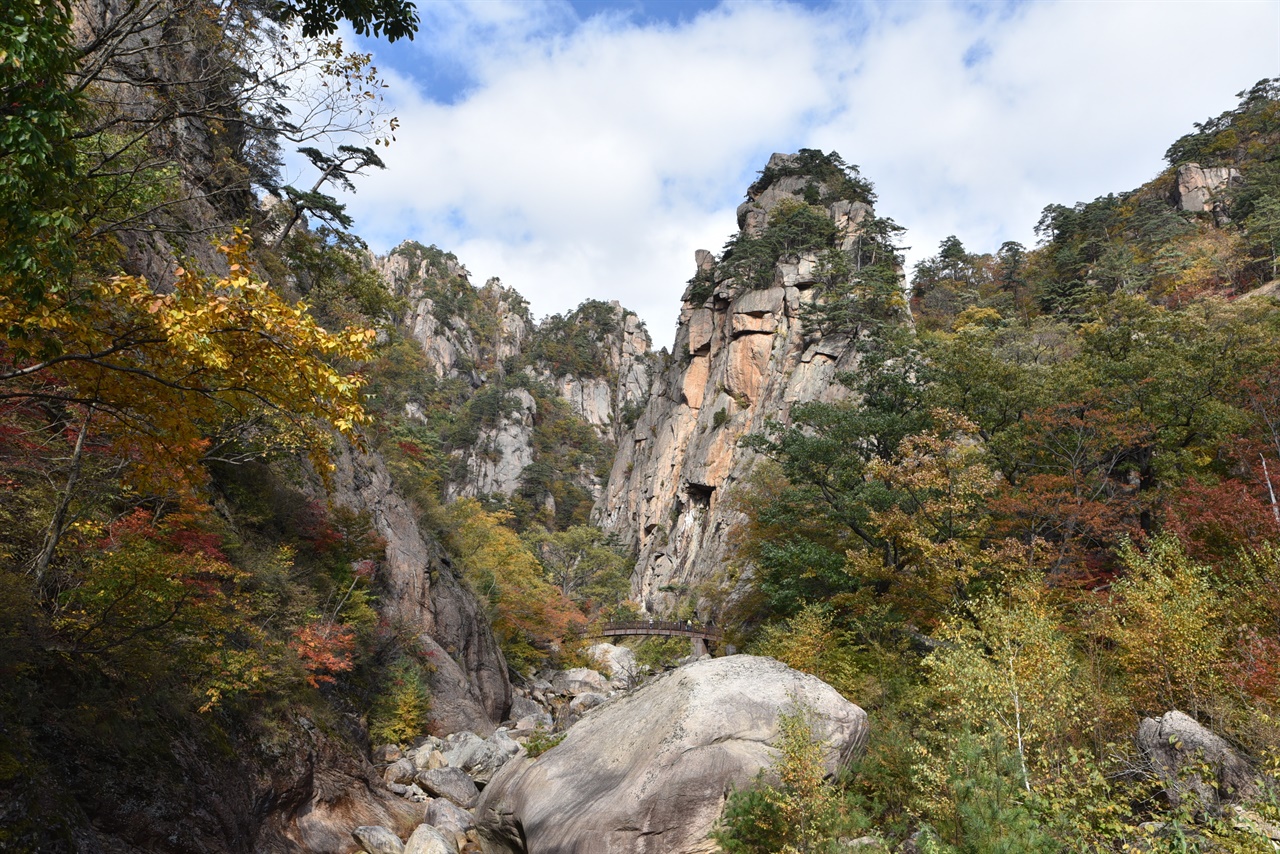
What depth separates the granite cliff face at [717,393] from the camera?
4200 centimetres

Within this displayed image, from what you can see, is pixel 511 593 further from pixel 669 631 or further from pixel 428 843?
pixel 428 843

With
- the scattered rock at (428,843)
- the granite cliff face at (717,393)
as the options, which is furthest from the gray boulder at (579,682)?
the scattered rock at (428,843)

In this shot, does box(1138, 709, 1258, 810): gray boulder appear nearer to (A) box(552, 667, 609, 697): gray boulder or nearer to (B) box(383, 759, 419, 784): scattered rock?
(B) box(383, 759, 419, 784): scattered rock

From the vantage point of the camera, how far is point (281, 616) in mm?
12836

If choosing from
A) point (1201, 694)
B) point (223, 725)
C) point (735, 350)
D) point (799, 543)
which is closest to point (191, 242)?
point (223, 725)

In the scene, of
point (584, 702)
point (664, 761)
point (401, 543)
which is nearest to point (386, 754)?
point (401, 543)

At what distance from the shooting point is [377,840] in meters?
11.2

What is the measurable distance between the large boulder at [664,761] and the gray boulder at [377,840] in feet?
4.96

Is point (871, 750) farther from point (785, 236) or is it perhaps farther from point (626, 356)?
point (626, 356)

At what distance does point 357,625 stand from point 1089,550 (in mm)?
19571

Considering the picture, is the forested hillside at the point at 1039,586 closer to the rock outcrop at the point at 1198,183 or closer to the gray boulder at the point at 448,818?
the gray boulder at the point at 448,818

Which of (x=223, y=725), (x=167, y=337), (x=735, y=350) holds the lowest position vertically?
(x=223, y=725)

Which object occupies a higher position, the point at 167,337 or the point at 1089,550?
the point at 167,337

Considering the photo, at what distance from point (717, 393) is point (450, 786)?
3731 centimetres
